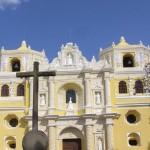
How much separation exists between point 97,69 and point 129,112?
449 centimetres

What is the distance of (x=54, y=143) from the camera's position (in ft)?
93.8

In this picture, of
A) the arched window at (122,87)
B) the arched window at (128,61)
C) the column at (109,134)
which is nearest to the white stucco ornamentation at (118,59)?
the arched window at (128,61)

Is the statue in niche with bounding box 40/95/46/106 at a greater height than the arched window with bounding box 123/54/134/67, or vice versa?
the arched window with bounding box 123/54/134/67

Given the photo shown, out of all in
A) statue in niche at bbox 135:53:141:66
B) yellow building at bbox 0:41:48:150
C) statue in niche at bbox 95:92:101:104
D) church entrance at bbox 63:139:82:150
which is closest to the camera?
church entrance at bbox 63:139:82:150

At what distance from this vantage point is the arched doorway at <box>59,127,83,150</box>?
29359mm

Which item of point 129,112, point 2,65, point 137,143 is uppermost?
point 2,65

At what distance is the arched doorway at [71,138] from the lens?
29.4m

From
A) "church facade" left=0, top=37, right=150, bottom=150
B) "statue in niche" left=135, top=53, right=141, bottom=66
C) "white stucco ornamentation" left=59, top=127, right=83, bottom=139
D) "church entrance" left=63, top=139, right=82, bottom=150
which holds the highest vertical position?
"statue in niche" left=135, top=53, right=141, bottom=66

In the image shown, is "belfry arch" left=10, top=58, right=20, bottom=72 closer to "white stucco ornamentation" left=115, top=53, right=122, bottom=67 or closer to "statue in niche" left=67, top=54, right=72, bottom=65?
"statue in niche" left=67, top=54, right=72, bottom=65

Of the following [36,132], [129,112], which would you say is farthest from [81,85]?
[36,132]

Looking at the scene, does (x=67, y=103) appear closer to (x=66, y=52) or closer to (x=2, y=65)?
(x=66, y=52)

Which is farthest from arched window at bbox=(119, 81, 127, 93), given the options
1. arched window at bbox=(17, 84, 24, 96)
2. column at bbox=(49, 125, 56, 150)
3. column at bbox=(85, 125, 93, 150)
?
arched window at bbox=(17, 84, 24, 96)

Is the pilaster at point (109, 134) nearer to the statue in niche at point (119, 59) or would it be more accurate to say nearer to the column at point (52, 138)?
the column at point (52, 138)

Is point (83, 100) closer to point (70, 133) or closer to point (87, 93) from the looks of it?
point (87, 93)
